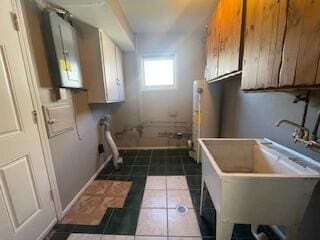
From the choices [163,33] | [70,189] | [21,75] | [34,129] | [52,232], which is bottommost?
[52,232]

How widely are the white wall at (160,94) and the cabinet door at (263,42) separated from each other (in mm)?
2156

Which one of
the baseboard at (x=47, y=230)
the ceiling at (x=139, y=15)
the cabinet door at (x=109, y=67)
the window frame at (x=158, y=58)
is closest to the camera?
the baseboard at (x=47, y=230)

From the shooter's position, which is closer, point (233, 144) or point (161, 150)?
point (233, 144)

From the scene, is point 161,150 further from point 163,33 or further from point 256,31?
point 256,31

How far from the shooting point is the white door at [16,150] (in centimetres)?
113

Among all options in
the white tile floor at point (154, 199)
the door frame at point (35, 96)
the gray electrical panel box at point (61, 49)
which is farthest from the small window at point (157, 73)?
the door frame at point (35, 96)

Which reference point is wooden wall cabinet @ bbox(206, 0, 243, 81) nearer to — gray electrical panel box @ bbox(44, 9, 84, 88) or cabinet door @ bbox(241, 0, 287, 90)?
cabinet door @ bbox(241, 0, 287, 90)

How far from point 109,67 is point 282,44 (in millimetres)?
2213

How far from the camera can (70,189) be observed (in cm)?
186

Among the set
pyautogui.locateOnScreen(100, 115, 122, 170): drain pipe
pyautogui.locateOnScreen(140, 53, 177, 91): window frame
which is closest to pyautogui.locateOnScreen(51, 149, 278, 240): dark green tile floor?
pyautogui.locateOnScreen(100, 115, 122, 170): drain pipe

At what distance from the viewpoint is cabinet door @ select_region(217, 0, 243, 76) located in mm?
1278

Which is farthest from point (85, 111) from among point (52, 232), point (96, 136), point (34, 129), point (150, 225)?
point (150, 225)

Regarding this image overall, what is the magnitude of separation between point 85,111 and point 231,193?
2.06 metres

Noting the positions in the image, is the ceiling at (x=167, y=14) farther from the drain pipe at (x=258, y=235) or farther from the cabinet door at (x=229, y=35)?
the drain pipe at (x=258, y=235)
